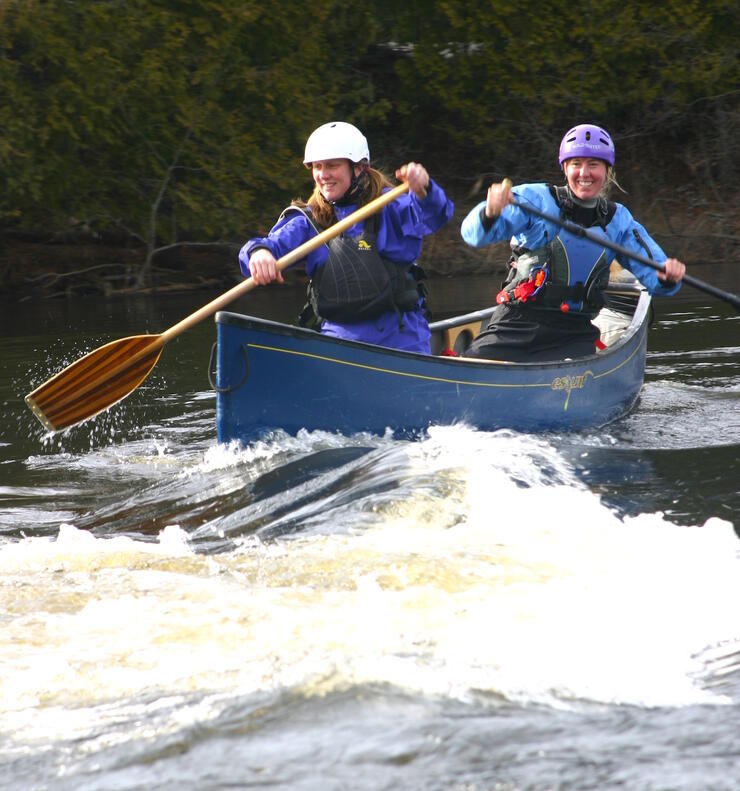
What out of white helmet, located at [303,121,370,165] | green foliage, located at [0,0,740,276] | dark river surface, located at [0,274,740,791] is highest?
green foliage, located at [0,0,740,276]

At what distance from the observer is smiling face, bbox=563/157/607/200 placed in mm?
6168

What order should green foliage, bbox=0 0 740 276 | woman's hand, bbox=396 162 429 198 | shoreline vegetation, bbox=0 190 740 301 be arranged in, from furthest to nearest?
1. shoreline vegetation, bbox=0 190 740 301
2. green foliage, bbox=0 0 740 276
3. woman's hand, bbox=396 162 429 198

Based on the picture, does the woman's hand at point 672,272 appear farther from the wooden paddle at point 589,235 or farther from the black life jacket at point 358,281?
the black life jacket at point 358,281

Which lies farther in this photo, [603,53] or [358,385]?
[603,53]

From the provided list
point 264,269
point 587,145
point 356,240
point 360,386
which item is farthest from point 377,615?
point 587,145

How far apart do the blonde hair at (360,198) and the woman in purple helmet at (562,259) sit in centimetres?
56

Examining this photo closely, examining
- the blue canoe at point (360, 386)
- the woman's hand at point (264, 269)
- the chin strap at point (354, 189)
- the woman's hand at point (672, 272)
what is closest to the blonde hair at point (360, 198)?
the chin strap at point (354, 189)

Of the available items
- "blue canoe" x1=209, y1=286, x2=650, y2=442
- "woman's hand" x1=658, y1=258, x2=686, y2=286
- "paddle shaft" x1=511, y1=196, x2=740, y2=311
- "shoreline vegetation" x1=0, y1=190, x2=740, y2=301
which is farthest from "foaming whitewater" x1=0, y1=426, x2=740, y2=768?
"shoreline vegetation" x1=0, y1=190, x2=740, y2=301

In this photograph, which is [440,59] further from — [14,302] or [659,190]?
[14,302]

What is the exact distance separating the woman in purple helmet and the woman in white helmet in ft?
1.27

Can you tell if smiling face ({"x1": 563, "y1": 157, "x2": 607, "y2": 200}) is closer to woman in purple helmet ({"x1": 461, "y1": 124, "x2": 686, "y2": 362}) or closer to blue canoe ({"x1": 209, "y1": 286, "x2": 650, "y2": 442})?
woman in purple helmet ({"x1": 461, "y1": 124, "x2": 686, "y2": 362})

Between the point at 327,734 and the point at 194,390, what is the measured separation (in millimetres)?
5880

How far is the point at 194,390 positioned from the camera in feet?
27.7

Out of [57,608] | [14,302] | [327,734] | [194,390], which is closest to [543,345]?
[194,390]
